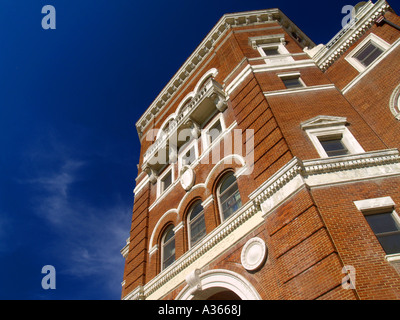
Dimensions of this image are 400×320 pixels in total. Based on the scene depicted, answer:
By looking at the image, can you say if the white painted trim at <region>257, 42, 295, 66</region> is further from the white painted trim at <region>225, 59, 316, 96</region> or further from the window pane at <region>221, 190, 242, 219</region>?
the window pane at <region>221, 190, 242, 219</region>

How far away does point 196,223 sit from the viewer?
15.2m

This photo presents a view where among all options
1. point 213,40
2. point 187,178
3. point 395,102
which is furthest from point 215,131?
point 213,40

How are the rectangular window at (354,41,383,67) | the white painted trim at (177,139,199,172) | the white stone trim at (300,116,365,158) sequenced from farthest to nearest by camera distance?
the white painted trim at (177,139,199,172) < the rectangular window at (354,41,383,67) < the white stone trim at (300,116,365,158)

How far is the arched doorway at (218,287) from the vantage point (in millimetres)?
10703

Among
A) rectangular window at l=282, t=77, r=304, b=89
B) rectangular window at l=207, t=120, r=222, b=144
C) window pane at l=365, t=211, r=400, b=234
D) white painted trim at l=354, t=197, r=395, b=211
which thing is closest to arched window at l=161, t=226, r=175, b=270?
rectangular window at l=207, t=120, r=222, b=144

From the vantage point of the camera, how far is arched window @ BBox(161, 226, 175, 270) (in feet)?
52.1

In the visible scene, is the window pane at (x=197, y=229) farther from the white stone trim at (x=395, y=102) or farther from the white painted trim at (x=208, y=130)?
the white stone trim at (x=395, y=102)

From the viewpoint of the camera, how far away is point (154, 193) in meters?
20.1

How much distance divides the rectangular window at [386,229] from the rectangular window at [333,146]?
3102mm

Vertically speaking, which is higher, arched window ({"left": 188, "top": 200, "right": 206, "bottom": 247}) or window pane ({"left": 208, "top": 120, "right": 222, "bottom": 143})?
window pane ({"left": 208, "top": 120, "right": 222, "bottom": 143})

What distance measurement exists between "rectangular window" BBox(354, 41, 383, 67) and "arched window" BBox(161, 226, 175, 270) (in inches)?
539

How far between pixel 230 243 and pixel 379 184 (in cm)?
563
